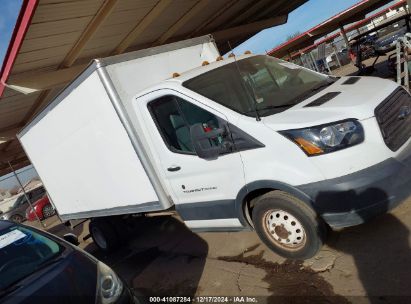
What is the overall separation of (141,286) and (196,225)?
138 centimetres

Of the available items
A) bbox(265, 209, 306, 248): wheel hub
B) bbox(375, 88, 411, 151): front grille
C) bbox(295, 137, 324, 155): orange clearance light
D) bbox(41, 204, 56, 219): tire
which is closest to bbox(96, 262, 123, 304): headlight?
bbox(265, 209, 306, 248): wheel hub

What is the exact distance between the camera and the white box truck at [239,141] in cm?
373

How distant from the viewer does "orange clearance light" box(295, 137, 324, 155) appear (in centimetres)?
376

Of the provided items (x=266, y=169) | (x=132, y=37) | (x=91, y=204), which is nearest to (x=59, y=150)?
(x=91, y=204)

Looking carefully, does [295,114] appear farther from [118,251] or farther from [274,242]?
[118,251]

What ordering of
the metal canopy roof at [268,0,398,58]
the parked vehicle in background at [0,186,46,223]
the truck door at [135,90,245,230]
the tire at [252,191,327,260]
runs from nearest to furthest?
the tire at [252,191,327,260] → the truck door at [135,90,245,230] → the metal canopy roof at [268,0,398,58] → the parked vehicle in background at [0,186,46,223]

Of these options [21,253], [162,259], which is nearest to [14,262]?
[21,253]

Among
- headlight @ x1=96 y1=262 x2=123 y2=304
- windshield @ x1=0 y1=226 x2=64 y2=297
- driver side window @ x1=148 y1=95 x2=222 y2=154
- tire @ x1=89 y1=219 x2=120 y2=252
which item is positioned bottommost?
tire @ x1=89 y1=219 x2=120 y2=252

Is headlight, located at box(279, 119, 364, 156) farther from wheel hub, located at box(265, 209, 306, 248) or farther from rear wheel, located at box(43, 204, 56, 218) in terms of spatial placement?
rear wheel, located at box(43, 204, 56, 218)

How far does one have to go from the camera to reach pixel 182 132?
16.0 ft

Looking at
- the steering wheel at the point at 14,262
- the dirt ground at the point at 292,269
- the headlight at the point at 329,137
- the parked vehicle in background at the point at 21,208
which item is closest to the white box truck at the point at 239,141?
the headlight at the point at 329,137

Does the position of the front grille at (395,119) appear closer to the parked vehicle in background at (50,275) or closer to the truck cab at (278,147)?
the truck cab at (278,147)

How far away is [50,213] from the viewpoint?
2144cm

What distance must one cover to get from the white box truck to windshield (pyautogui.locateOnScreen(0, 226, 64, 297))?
157cm
